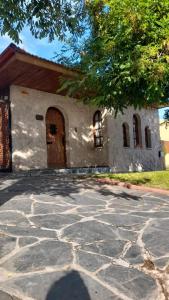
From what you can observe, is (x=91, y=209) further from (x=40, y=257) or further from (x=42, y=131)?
(x=42, y=131)

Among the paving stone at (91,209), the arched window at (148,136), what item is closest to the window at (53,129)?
the arched window at (148,136)

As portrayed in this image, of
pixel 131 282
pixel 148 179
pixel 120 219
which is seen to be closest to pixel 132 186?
pixel 148 179

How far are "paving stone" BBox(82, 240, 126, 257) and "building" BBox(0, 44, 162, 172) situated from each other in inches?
286

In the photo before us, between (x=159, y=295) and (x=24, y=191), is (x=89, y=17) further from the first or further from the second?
(x=159, y=295)

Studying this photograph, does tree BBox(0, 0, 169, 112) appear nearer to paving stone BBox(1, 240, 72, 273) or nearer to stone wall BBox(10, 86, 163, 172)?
stone wall BBox(10, 86, 163, 172)

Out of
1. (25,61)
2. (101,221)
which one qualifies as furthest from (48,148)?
(101,221)

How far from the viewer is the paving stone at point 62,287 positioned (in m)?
2.99

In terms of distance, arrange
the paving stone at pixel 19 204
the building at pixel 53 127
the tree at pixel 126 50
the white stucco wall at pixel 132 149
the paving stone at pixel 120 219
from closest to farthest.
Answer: the paving stone at pixel 120 219 → the paving stone at pixel 19 204 → the tree at pixel 126 50 → the building at pixel 53 127 → the white stucco wall at pixel 132 149

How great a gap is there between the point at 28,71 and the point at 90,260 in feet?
28.0

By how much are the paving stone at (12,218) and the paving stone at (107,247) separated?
4.52 feet

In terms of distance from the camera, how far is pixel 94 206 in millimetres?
6598

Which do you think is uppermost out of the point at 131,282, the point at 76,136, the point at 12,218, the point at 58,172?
the point at 76,136

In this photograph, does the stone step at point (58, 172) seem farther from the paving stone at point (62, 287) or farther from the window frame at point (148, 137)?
the paving stone at point (62, 287)

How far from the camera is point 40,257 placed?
3.83 metres
